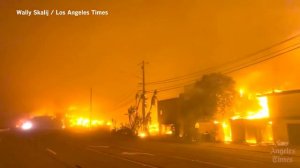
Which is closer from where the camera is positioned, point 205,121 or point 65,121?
point 205,121

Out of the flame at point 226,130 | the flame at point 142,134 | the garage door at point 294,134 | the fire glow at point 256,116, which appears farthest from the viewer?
the flame at point 142,134

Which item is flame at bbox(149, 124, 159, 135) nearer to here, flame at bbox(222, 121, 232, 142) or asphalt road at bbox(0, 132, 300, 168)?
flame at bbox(222, 121, 232, 142)

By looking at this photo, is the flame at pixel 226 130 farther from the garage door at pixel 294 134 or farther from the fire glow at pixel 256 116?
the garage door at pixel 294 134

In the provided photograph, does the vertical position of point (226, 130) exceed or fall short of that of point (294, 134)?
it exceeds it

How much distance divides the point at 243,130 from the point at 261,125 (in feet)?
7.08

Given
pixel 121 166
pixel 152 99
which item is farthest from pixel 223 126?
pixel 121 166

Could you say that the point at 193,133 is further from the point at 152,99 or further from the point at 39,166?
the point at 39,166

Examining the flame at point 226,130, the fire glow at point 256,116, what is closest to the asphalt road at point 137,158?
the fire glow at point 256,116

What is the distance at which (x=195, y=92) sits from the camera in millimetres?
46344

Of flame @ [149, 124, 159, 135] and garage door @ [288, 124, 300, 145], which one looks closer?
garage door @ [288, 124, 300, 145]

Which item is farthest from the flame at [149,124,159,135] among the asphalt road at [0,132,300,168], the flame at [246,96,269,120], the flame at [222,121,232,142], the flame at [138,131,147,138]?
the asphalt road at [0,132,300,168]

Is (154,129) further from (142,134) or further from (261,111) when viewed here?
(261,111)

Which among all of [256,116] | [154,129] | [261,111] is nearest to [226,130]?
[256,116]

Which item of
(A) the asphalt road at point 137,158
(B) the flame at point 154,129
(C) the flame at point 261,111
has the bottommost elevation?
(A) the asphalt road at point 137,158
